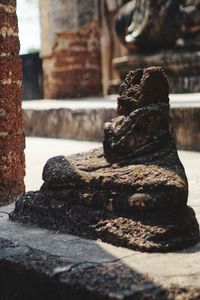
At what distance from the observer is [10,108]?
309cm

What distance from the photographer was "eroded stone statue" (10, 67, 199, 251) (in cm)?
205

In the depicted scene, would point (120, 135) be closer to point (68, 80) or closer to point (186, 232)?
point (186, 232)

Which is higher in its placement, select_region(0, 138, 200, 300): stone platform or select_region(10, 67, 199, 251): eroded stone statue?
select_region(10, 67, 199, 251): eroded stone statue

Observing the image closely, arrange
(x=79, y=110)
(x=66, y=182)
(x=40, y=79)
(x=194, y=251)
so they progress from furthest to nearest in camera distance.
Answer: (x=40, y=79)
(x=79, y=110)
(x=66, y=182)
(x=194, y=251)

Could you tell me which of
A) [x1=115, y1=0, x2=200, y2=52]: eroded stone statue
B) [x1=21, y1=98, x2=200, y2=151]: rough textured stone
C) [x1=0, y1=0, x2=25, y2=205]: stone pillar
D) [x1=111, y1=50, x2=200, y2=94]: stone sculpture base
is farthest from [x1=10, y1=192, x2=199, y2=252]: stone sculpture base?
[x1=115, y1=0, x2=200, y2=52]: eroded stone statue

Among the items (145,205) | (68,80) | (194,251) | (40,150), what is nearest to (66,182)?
(145,205)

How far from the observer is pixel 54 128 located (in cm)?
649

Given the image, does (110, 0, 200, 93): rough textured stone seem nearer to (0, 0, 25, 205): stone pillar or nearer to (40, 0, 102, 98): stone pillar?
(40, 0, 102, 98): stone pillar

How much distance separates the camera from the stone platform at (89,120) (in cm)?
459

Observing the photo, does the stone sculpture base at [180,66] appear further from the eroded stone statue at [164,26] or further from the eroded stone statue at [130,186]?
the eroded stone statue at [130,186]

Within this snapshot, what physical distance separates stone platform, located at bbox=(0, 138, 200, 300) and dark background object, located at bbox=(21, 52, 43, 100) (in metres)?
9.50

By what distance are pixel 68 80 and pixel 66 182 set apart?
247 inches

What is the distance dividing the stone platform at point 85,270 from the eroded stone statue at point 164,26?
18.6ft

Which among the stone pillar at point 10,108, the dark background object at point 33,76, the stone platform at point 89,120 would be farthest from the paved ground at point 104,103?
the dark background object at point 33,76
